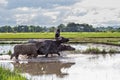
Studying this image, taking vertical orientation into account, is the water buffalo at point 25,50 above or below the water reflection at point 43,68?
above

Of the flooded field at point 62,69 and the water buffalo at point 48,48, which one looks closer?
the flooded field at point 62,69

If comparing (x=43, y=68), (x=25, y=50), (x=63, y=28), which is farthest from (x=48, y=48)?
(x=63, y=28)

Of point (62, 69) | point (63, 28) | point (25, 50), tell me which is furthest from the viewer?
point (63, 28)

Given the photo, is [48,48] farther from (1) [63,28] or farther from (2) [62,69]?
(1) [63,28]

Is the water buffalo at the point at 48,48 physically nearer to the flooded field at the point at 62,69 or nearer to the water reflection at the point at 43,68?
the flooded field at the point at 62,69

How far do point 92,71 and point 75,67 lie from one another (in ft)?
6.44

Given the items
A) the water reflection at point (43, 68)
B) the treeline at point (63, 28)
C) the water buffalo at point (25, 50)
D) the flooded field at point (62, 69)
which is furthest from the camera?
the treeline at point (63, 28)

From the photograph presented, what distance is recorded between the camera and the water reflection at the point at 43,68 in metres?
16.1

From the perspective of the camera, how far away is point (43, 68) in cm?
1794

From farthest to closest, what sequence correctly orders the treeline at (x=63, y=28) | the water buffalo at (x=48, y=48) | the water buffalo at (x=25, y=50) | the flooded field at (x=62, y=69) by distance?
the treeline at (x=63, y=28)
the water buffalo at (x=48, y=48)
the water buffalo at (x=25, y=50)
the flooded field at (x=62, y=69)

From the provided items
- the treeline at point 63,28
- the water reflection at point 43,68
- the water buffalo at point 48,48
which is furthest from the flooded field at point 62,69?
the treeline at point 63,28

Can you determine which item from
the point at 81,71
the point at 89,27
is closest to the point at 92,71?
the point at 81,71

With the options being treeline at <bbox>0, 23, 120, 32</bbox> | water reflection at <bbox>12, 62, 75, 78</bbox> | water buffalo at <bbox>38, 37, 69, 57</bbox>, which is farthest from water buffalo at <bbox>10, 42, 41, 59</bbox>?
treeline at <bbox>0, 23, 120, 32</bbox>

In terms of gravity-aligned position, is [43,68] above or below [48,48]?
below
